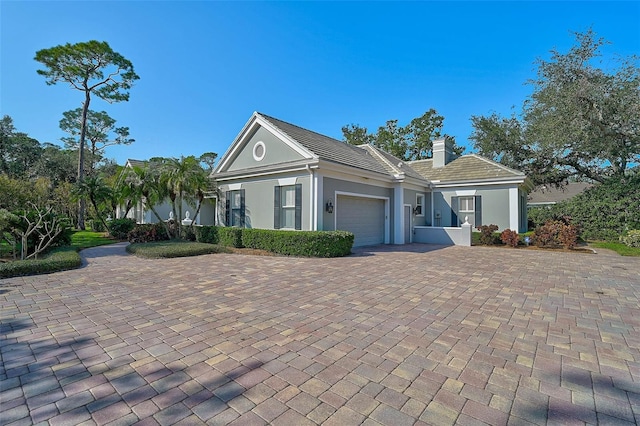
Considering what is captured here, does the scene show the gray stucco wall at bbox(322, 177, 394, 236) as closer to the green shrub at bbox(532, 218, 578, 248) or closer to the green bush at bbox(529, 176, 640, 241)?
the green shrub at bbox(532, 218, 578, 248)

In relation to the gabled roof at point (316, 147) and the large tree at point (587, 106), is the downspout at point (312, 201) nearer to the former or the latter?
the gabled roof at point (316, 147)

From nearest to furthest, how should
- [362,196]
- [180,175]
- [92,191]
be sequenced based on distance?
[180,175] → [362,196] → [92,191]

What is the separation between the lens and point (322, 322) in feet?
14.0

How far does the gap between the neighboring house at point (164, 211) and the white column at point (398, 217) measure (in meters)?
10.0

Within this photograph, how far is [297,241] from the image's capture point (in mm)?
10516

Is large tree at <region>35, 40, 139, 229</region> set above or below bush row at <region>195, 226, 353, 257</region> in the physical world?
above

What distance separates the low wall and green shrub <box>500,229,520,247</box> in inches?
60.1

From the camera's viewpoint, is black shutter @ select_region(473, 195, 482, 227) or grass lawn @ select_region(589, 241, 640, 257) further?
black shutter @ select_region(473, 195, 482, 227)

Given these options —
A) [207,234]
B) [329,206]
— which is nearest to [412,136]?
[329,206]

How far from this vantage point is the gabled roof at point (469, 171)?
52.4 feet

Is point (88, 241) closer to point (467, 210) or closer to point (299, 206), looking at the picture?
point (299, 206)

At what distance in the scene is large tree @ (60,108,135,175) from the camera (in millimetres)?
34500

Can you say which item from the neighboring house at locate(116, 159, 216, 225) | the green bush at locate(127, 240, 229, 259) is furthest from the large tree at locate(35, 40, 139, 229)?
the green bush at locate(127, 240, 229, 259)

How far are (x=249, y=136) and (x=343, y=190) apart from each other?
5.40 metres
